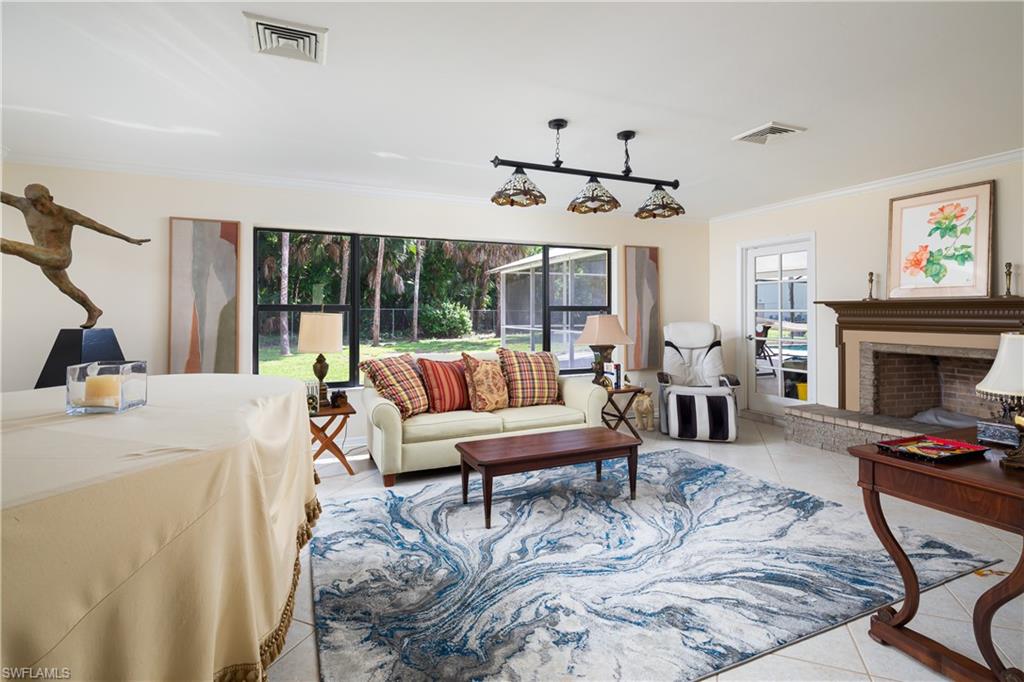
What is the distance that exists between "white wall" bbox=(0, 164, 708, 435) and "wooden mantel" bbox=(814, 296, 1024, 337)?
379cm

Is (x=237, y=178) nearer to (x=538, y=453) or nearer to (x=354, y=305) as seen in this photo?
(x=354, y=305)

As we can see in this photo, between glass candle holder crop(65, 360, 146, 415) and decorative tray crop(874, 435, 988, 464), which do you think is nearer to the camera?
glass candle holder crop(65, 360, 146, 415)

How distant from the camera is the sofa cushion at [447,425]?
3.85 metres

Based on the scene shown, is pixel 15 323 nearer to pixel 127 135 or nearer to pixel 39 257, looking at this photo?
pixel 127 135

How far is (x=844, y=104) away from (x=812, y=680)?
295cm

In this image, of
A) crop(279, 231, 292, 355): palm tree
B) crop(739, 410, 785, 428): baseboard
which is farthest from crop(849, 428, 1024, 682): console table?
crop(279, 231, 292, 355): palm tree

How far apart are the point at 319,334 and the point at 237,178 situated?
1609mm

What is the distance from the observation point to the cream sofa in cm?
374

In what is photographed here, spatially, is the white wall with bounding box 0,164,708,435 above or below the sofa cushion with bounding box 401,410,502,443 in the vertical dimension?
above

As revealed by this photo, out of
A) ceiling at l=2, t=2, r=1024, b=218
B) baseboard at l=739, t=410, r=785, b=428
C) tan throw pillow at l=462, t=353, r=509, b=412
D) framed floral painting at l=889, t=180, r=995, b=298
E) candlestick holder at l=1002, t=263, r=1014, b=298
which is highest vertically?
ceiling at l=2, t=2, r=1024, b=218

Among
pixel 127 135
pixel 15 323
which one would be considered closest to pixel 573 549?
pixel 127 135

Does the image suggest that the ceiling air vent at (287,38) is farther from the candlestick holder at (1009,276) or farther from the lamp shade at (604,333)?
the candlestick holder at (1009,276)

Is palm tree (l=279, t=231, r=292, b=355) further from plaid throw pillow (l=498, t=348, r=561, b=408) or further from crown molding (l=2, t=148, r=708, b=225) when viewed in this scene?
plaid throw pillow (l=498, t=348, r=561, b=408)

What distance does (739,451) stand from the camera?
4668 mm
